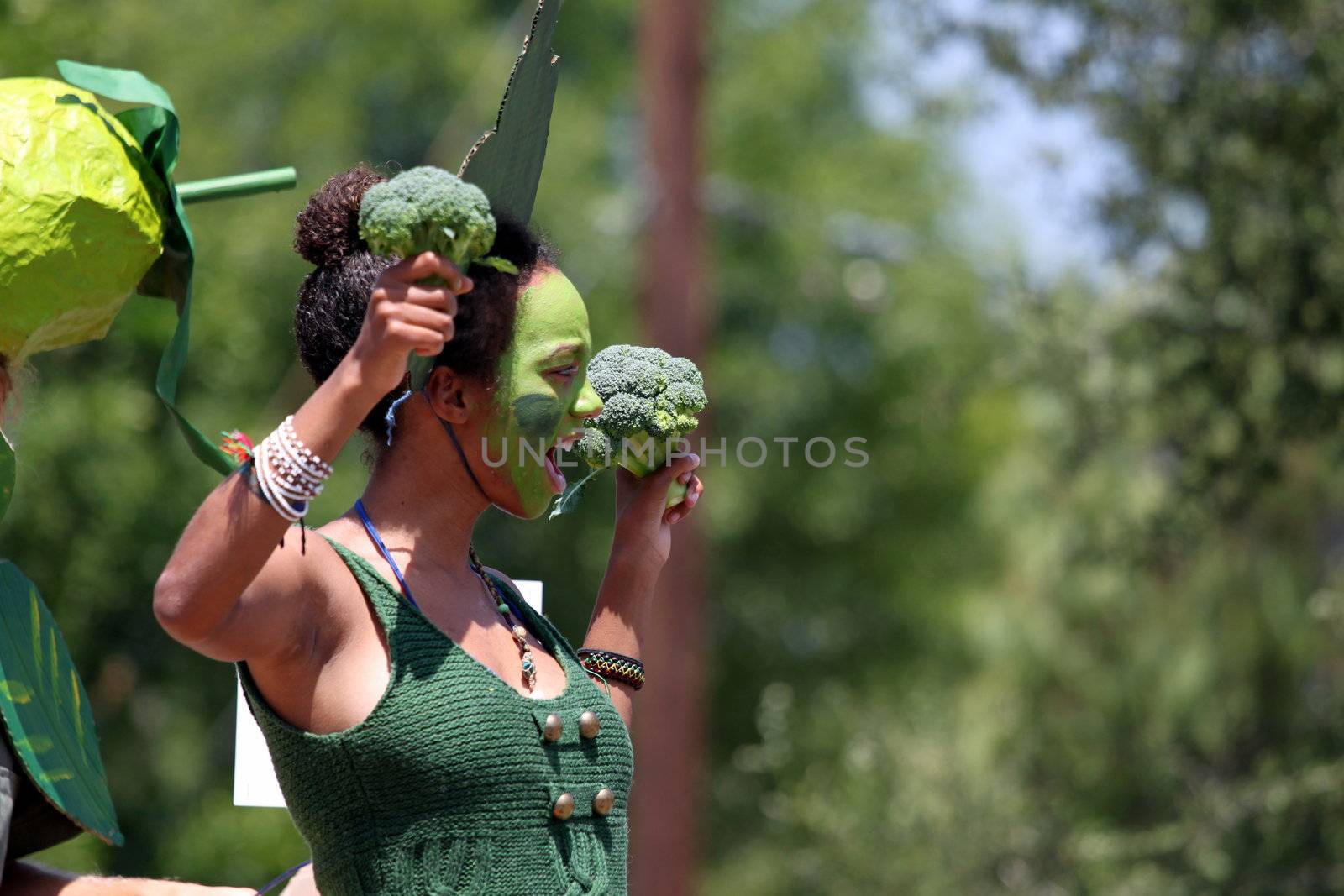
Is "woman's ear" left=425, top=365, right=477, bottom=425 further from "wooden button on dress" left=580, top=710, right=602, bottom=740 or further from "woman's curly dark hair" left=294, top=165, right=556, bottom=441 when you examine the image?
"wooden button on dress" left=580, top=710, right=602, bottom=740

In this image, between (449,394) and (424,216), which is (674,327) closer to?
(449,394)

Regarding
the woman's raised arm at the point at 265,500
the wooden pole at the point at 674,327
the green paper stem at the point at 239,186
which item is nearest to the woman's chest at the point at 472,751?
the woman's raised arm at the point at 265,500

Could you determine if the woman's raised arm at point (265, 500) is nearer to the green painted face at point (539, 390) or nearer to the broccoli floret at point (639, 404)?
the green painted face at point (539, 390)

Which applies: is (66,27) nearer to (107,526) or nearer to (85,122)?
(107,526)

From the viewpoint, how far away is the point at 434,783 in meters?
2.01

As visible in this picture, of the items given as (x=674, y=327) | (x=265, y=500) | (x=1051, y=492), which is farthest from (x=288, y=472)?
(x=1051, y=492)

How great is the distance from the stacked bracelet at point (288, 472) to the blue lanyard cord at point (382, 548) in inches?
13.9

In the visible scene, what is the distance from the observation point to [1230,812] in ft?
21.2

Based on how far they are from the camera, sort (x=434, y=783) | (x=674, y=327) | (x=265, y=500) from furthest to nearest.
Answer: (x=674, y=327), (x=434, y=783), (x=265, y=500)

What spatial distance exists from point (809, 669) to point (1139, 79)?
8463mm

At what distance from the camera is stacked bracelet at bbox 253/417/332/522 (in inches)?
69.2

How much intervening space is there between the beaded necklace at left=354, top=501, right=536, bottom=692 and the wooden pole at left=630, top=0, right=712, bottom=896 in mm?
5168

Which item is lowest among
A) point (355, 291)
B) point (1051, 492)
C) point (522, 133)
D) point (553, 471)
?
point (1051, 492)

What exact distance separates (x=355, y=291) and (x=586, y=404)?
36 centimetres
